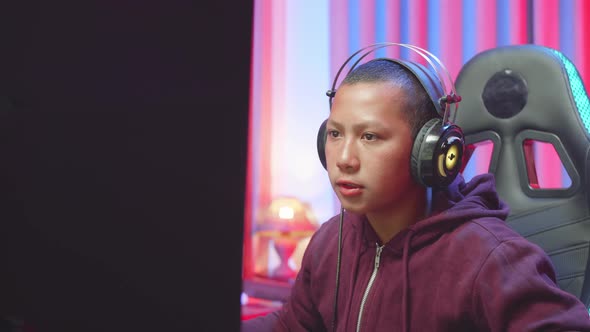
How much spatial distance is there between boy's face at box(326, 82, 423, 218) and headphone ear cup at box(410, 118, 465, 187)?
0.11 ft

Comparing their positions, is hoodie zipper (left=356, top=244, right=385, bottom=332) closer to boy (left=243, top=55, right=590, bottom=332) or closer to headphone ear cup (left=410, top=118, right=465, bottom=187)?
boy (left=243, top=55, right=590, bottom=332)

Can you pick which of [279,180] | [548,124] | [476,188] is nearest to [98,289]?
[476,188]

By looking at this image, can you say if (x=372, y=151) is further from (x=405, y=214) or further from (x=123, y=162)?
(x=123, y=162)

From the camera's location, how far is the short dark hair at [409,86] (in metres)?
0.98

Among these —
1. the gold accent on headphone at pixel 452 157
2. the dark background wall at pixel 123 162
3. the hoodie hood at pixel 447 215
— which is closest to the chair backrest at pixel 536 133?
the hoodie hood at pixel 447 215

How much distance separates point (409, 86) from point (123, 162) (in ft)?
2.37

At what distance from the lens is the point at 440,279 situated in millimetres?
911

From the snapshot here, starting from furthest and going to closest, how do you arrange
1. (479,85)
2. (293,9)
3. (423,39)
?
(293,9), (423,39), (479,85)

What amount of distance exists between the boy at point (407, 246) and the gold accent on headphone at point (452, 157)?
0.19 feet

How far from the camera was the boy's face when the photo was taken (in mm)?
955

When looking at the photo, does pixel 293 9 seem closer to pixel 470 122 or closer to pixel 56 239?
pixel 470 122

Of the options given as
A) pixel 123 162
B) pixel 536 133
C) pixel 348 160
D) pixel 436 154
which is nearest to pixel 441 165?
pixel 436 154

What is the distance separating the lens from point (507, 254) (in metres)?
0.85

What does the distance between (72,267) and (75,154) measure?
63 millimetres
